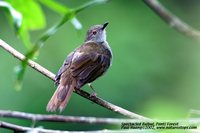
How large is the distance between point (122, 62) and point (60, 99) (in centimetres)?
809

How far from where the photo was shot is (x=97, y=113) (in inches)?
404

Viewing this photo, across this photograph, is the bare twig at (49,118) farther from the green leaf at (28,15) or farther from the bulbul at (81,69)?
the bulbul at (81,69)

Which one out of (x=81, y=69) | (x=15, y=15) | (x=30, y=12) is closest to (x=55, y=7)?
(x=15, y=15)

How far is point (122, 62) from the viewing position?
11.6 metres

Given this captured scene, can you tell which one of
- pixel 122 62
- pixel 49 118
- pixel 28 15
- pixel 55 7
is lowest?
pixel 49 118

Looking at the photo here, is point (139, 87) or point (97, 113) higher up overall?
point (139, 87)

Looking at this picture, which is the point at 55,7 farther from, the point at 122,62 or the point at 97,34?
the point at 122,62

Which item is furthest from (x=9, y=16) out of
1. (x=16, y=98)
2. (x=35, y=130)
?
(x=16, y=98)

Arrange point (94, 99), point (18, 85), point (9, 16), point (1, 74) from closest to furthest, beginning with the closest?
point (18, 85)
point (9, 16)
point (94, 99)
point (1, 74)

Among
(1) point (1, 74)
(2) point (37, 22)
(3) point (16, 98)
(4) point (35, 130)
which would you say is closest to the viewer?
(4) point (35, 130)

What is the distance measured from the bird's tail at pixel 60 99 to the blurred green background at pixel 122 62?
11.3 ft

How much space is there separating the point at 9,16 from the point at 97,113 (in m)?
8.65

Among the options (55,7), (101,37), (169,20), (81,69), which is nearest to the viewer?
(55,7)

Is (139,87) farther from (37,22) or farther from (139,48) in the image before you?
(37,22)
